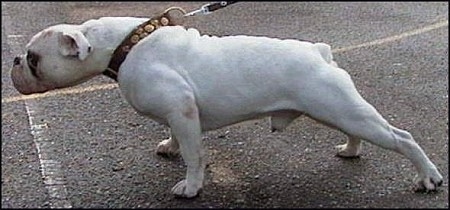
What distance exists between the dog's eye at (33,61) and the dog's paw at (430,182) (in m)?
1.42

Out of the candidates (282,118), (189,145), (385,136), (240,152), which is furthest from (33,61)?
(385,136)

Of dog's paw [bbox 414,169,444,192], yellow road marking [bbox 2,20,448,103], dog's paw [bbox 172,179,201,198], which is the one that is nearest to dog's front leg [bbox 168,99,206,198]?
dog's paw [bbox 172,179,201,198]

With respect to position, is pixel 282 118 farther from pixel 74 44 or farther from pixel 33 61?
pixel 33 61

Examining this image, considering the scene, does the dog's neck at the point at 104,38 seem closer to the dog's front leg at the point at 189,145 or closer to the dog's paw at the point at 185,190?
the dog's front leg at the point at 189,145

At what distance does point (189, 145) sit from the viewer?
10.3 feet

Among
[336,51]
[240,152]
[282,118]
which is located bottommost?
[336,51]

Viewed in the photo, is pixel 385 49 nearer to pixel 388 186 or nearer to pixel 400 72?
pixel 400 72

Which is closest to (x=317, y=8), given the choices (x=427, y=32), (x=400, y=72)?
(x=427, y=32)

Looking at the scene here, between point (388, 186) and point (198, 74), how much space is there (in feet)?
2.73

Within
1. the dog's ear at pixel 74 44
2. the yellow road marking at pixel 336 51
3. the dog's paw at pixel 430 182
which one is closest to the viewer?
the dog's ear at pixel 74 44

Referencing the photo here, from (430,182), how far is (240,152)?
876 mm

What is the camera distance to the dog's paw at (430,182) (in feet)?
10.5

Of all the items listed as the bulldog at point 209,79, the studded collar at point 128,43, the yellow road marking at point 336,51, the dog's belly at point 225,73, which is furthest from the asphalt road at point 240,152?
the studded collar at point 128,43

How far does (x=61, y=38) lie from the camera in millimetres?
3082
